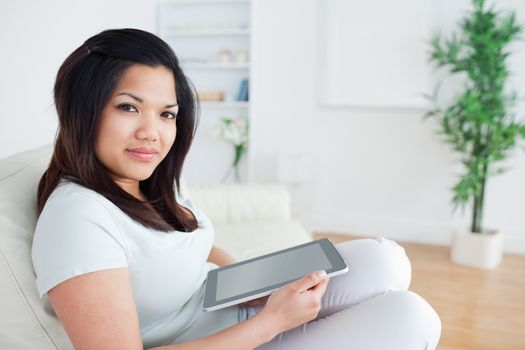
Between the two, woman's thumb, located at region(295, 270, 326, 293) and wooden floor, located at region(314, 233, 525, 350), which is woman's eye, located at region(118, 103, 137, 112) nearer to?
woman's thumb, located at region(295, 270, 326, 293)

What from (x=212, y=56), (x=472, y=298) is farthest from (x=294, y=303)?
(x=212, y=56)

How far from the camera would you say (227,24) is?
3.71 meters

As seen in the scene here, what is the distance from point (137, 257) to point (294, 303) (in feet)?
1.07

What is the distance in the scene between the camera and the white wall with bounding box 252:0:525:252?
11.2 feet

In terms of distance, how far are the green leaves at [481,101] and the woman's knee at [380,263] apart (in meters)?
1.91

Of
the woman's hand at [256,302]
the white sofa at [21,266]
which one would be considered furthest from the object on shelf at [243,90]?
the woman's hand at [256,302]

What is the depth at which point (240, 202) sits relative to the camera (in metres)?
2.32

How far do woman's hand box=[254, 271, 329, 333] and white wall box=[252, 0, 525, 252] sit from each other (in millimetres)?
2271

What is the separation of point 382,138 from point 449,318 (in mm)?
1517

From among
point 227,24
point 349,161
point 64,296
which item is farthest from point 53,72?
point 64,296

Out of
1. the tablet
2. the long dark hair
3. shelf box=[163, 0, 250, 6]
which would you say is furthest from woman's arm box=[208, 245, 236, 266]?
shelf box=[163, 0, 250, 6]

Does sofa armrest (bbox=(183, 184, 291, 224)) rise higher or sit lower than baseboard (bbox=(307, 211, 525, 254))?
higher

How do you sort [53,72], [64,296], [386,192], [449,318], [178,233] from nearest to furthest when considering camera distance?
1. [64,296]
2. [178,233]
3. [449,318]
4. [53,72]
5. [386,192]

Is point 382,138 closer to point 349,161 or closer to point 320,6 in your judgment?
point 349,161
